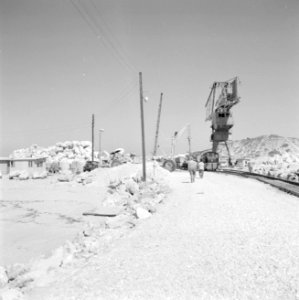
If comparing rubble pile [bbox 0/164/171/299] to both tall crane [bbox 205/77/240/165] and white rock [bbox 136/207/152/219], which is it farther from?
tall crane [bbox 205/77/240/165]

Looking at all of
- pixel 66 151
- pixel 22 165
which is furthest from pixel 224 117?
pixel 66 151

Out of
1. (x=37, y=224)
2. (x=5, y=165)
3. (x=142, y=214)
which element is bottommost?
(x=37, y=224)

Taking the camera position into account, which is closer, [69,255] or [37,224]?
[69,255]

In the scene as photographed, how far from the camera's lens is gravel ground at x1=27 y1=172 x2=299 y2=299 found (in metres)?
4.34

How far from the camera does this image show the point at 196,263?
5258 millimetres

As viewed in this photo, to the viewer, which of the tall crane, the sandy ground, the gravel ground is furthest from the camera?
the tall crane

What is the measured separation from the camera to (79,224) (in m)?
12.7

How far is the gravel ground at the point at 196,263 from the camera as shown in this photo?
4336mm

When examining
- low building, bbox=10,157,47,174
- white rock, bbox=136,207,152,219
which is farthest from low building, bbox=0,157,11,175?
white rock, bbox=136,207,152,219

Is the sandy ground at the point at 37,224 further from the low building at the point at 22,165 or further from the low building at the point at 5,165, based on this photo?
the low building at the point at 5,165

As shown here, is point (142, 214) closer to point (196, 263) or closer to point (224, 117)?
point (196, 263)

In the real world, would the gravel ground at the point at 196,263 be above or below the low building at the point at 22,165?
above

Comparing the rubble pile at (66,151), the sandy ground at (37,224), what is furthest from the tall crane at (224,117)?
the rubble pile at (66,151)

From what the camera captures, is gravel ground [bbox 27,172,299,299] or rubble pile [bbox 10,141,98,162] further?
rubble pile [bbox 10,141,98,162]
